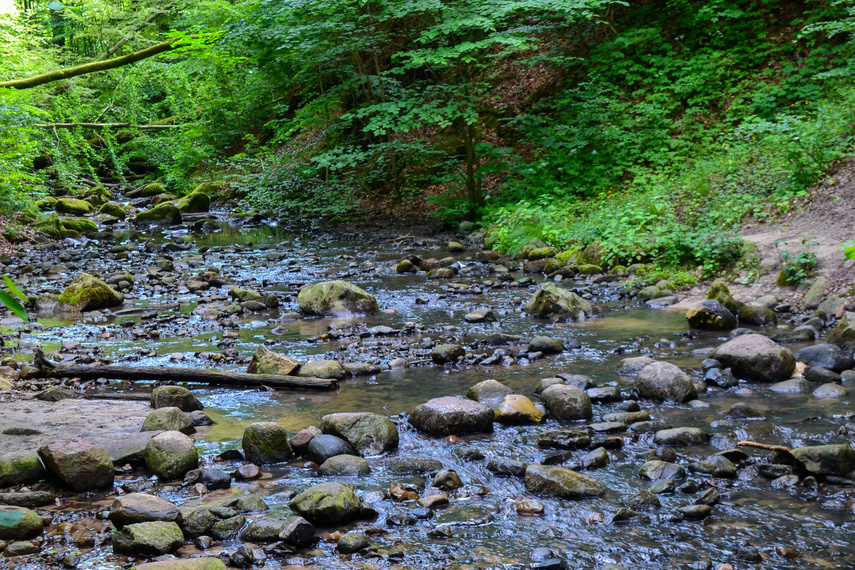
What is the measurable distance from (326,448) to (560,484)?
154 centimetres

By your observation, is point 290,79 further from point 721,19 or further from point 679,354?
point 679,354

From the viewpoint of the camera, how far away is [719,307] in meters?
7.05

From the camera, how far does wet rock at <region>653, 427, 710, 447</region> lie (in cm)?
423

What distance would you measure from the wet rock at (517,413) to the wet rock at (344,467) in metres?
1.19

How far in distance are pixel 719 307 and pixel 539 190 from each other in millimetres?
6992

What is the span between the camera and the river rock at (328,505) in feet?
11.2

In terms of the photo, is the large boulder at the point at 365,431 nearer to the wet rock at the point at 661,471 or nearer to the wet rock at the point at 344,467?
the wet rock at the point at 344,467

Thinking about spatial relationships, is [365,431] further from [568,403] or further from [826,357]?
[826,357]

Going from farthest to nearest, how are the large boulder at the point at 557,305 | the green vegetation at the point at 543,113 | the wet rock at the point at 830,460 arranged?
the green vegetation at the point at 543,113, the large boulder at the point at 557,305, the wet rock at the point at 830,460

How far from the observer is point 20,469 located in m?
3.84

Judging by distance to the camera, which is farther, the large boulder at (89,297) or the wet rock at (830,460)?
the large boulder at (89,297)

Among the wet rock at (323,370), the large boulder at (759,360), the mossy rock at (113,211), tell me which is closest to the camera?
the large boulder at (759,360)

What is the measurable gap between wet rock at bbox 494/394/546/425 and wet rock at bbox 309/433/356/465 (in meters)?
1.18

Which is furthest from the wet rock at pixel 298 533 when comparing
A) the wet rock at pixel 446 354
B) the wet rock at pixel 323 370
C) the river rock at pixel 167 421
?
the wet rock at pixel 446 354
